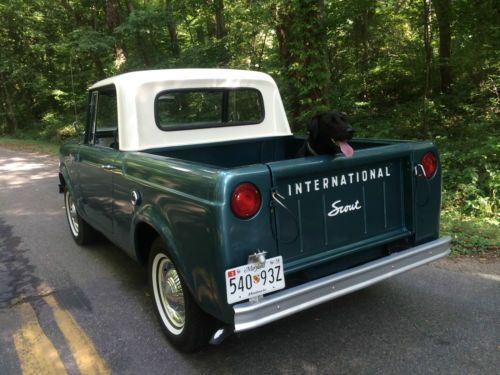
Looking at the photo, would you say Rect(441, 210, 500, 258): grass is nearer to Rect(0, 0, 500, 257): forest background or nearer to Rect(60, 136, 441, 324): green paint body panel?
Rect(0, 0, 500, 257): forest background

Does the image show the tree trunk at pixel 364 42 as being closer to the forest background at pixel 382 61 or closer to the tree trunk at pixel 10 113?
the forest background at pixel 382 61

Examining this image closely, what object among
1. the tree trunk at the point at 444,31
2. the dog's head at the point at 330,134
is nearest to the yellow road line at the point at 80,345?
the dog's head at the point at 330,134

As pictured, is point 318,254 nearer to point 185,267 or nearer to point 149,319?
point 185,267

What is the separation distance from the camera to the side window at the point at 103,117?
4176 millimetres

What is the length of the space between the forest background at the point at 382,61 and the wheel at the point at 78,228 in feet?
13.5

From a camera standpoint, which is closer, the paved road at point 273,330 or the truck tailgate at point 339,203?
the truck tailgate at point 339,203

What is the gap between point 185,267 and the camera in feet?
8.75

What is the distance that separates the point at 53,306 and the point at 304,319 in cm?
215

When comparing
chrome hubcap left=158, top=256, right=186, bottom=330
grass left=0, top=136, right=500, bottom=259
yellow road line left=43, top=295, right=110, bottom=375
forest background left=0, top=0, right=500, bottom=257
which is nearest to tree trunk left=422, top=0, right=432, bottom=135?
forest background left=0, top=0, right=500, bottom=257

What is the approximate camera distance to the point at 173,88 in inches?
159

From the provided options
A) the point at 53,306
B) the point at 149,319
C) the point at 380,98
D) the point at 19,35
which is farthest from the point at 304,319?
the point at 19,35

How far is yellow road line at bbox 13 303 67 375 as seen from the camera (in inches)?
116

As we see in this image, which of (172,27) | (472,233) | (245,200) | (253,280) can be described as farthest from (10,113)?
(253,280)

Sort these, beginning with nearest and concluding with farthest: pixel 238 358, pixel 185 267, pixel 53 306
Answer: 1. pixel 185 267
2. pixel 238 358
3. pixel 53 306
